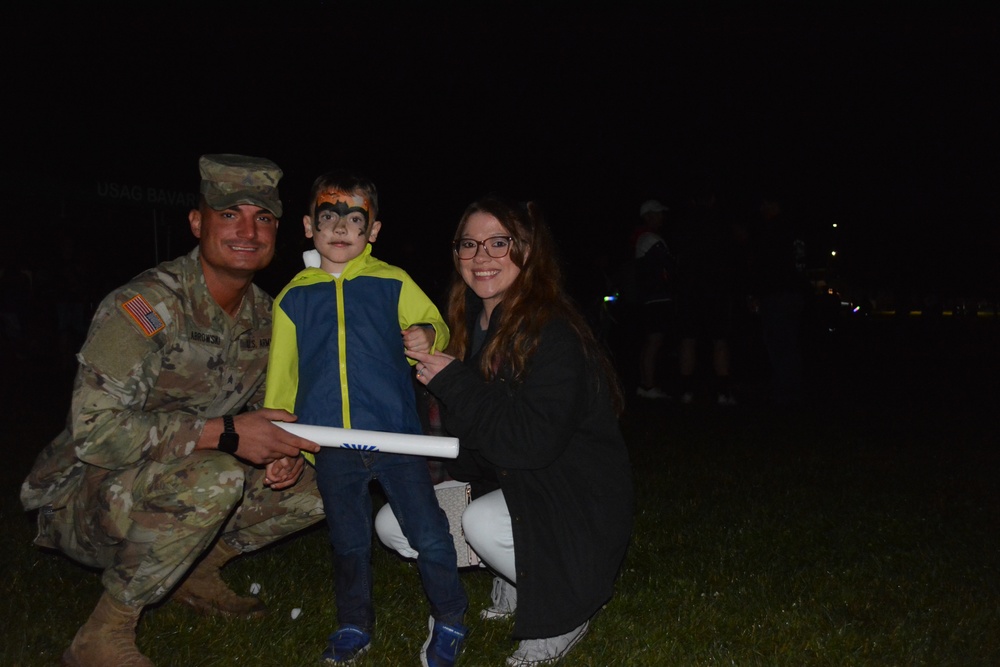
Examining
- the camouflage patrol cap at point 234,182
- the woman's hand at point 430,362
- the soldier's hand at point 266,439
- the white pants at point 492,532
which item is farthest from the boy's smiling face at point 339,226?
the white pants at point 492,532

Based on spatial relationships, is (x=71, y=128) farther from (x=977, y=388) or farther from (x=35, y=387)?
(x=977, y=388)

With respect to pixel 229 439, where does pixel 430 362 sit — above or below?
above

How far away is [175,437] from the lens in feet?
9.73

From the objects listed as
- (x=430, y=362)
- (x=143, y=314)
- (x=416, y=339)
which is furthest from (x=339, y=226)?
(x=143, y=314)

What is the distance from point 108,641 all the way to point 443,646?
110cm

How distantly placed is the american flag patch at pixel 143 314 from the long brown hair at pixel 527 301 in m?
1.09

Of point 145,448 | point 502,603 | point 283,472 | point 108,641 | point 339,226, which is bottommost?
point 502,603

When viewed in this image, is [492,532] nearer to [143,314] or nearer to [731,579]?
[143,314]

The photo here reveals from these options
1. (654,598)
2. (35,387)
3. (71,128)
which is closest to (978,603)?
(654,598)

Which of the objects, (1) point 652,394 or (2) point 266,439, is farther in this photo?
(1) point 652,394

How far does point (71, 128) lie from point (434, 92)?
12.6 m

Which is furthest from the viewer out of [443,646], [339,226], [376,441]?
[339,226]

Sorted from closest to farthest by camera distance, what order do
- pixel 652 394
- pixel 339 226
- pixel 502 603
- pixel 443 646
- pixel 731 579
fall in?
pixel 443 646
pixel 339 226
pixel 502 603
pixel 731 579
pixel 652 394

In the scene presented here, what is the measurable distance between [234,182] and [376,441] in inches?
45.2
